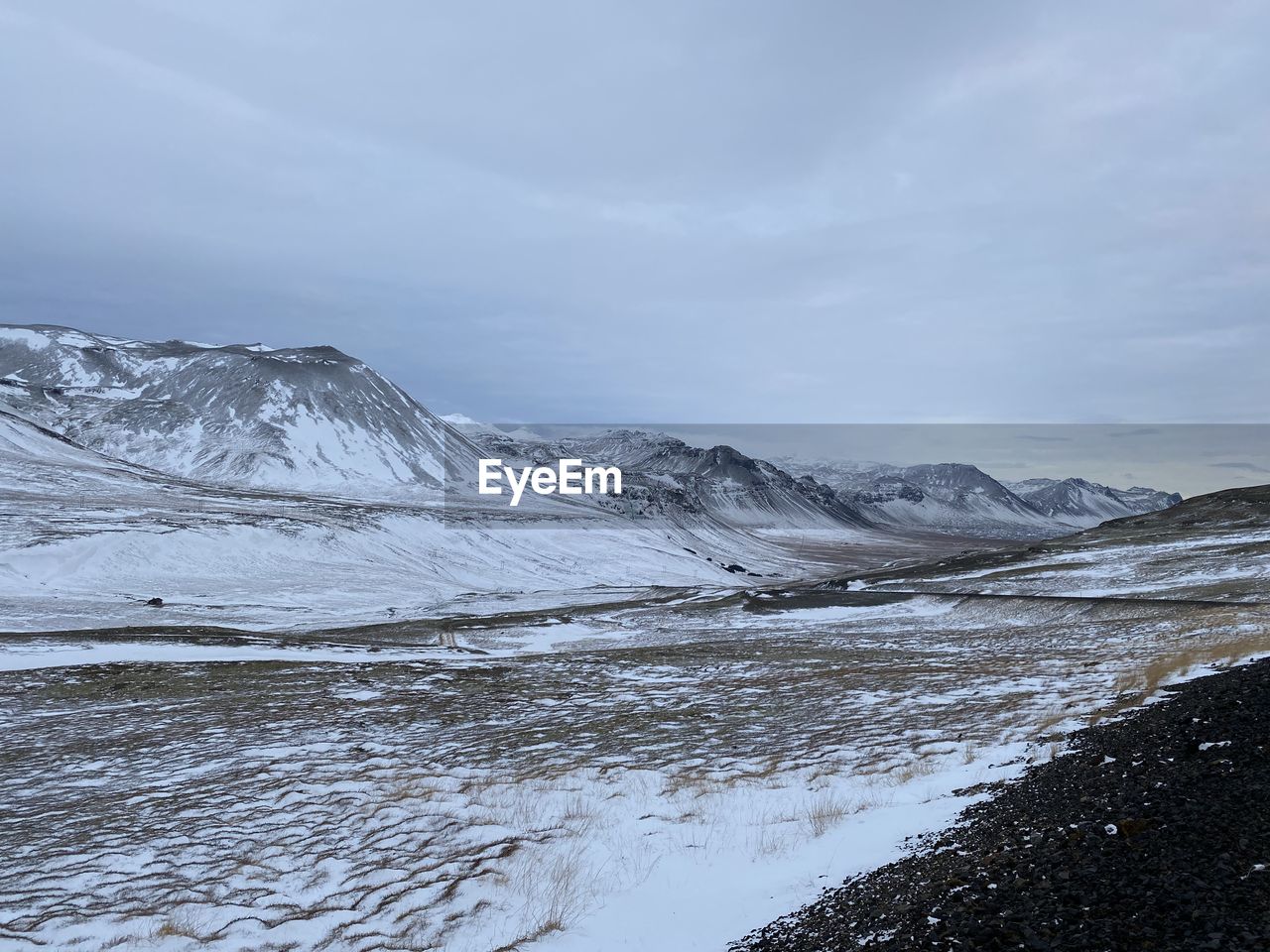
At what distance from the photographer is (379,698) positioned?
19688 millimetres

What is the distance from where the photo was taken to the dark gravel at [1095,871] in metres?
5.20

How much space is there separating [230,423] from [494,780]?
18863 cm

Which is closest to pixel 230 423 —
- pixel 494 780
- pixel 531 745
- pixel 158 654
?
pixel 158 654

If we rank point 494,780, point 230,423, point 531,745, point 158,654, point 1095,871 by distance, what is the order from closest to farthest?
point 1095,871 < point 494,780 < point 531,745 < point 158,654 < point 230,423

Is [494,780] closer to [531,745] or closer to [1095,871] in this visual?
[531,745]

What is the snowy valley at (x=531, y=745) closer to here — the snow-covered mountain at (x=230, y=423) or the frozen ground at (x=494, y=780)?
the frozen ground at (x=494, y=780)

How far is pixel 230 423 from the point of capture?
171875 millimetres

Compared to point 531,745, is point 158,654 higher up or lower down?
lower down

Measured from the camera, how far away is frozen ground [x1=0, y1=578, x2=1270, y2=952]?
783cm

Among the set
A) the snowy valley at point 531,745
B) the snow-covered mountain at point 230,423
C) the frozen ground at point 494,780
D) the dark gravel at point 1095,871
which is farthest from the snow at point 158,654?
the snow-covered mountain at point 230,423

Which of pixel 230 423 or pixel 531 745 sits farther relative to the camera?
pixel 230 423

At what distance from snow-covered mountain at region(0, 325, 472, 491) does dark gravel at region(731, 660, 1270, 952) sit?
520 feet

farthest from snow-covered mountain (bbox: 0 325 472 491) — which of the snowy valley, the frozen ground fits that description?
the frozen ground

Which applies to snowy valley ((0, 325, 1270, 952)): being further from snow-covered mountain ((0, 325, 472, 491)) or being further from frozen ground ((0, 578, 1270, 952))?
snow-covered mountain ((0, 325, 472, 491))
